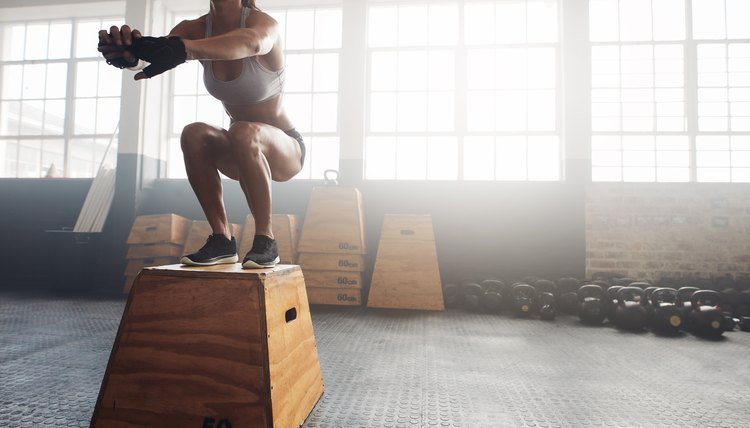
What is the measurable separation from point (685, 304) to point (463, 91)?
3.23m

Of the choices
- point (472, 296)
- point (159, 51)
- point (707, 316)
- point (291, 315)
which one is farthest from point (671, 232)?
point (159, 51)

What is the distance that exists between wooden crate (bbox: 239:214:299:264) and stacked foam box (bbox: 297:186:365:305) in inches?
6.2

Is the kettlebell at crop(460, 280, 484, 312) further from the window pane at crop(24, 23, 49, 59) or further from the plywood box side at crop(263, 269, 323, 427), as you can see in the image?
the window pane at crop(24, 23, 49, 59)

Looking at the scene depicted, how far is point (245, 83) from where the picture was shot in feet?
4.42

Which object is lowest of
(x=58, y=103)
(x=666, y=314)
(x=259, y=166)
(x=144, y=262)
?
(x=666, y=314)

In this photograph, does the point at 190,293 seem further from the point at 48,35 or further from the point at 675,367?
the point at 48,35

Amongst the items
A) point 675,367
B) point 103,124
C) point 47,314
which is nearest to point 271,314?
point 675,367

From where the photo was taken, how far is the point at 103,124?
5.35 m

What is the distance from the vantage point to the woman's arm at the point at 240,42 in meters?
1.11

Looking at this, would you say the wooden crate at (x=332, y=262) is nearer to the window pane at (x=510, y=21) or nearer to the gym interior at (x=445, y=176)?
the gym interior at (x=445, y=176)

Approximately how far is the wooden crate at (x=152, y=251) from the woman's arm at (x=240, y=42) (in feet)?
11.8

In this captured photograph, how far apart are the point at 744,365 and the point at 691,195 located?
2844 mm

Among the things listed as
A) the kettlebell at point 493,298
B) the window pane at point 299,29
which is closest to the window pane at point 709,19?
the kettlebell at point 493,298

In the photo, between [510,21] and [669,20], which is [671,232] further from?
[510,21]
